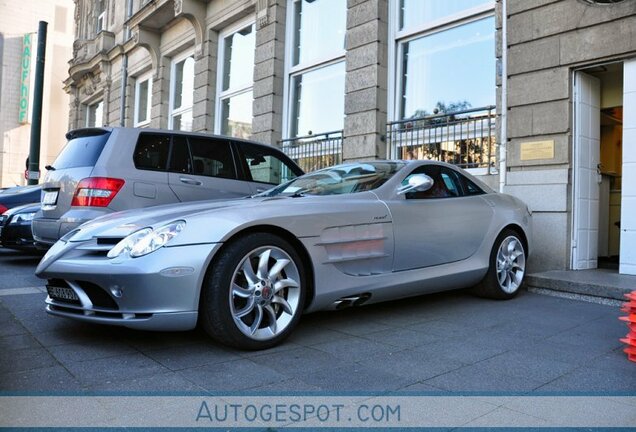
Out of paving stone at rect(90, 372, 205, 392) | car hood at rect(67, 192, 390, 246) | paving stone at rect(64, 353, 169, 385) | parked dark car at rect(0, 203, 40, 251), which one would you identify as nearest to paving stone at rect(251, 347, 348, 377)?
paving stone at rect(90, 372, 205, 392)

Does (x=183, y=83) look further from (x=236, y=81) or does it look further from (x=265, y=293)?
(x=265, y=293)

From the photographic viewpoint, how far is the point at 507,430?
2.33 meters

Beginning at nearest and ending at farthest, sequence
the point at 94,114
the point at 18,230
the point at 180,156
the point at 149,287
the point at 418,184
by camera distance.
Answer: the point at 149,287 → the point at 418,184 → the point at 180,156 → the point at 18,230 → the point at 94,114

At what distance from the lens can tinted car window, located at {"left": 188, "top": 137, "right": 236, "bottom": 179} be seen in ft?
20.2

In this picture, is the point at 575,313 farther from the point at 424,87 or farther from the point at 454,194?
the point at 424,87

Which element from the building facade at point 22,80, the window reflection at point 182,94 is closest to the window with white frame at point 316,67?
the window reflection at point 182,94

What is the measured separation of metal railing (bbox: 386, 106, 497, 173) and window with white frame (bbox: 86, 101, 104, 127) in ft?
53.2

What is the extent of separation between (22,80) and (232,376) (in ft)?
141

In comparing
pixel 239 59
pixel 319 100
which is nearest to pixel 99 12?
pixel 239 59

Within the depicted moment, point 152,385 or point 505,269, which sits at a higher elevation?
point 505,269

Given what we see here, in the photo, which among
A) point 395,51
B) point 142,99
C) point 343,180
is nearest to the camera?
point 343,180

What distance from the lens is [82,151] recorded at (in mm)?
5785

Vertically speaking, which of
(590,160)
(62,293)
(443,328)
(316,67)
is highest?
(316,67)

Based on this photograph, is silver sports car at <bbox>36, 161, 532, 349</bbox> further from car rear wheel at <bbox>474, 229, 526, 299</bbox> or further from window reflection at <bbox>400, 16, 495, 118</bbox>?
window reflection at <bbox>400, 16, 495, 118</bbox>
